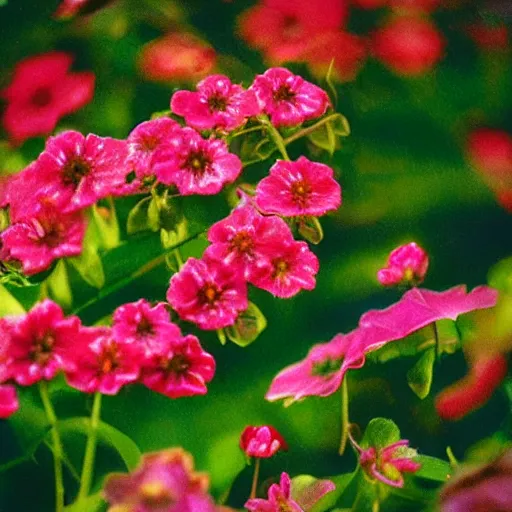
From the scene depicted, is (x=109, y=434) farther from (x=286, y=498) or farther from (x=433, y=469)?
(x=433, y=469)

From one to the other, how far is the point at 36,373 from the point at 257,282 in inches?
8.6

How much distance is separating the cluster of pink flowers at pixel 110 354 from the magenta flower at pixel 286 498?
0.11 m

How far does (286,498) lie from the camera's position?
69 centimetres

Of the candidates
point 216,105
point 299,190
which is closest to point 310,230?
point 299,190

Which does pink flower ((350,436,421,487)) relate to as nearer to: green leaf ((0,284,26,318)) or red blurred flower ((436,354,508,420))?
red blurred flower ((436,354,508,420))

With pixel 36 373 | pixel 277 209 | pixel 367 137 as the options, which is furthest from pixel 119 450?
pixel 367 137

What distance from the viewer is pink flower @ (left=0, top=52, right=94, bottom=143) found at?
794mm

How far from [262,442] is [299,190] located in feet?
0.78

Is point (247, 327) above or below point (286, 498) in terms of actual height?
above

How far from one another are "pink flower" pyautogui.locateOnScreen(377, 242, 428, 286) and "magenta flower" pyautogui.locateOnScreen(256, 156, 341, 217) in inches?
3.0

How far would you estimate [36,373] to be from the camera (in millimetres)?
709

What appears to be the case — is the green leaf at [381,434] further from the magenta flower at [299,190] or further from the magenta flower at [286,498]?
the magenta flower at [299,190]

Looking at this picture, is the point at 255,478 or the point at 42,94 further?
the point at 42,94

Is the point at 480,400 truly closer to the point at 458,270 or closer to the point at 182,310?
the point at 458,270
